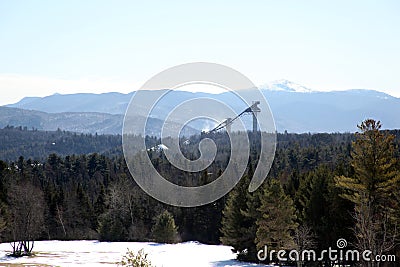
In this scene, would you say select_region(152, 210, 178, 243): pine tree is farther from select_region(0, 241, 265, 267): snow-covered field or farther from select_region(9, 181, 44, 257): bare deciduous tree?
select_region(9, 181, 44, 257): bare deciduous tree

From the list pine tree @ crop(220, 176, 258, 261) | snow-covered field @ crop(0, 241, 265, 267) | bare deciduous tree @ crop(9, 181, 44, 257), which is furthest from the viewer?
bare deciduous tree @ crop(9, 181, 44, 257)

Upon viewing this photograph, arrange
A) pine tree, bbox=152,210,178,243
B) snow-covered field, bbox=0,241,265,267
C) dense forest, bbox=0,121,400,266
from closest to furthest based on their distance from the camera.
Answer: dense forest, bbox=0,121,400,266
snow-covered field, bbox=0,241,265,267
pine tree, bbox=152,210,178,243

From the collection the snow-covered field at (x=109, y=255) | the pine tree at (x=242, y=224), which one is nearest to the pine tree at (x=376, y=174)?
the pine tree at (x=242, y=224)

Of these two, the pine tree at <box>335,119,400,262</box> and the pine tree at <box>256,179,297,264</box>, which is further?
the pine tree at <box>256,179,297,264</box>

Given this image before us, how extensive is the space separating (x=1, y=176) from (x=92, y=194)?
19.7m

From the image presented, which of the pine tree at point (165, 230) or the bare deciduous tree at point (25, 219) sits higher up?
the bare deciduous tree at point (25, 219)

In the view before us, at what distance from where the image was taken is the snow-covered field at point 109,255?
38.6m

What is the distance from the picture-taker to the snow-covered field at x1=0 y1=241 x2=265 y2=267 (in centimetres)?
3862

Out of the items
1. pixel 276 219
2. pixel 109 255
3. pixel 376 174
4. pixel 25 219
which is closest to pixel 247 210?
pixel 276 219

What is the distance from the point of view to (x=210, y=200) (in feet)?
189

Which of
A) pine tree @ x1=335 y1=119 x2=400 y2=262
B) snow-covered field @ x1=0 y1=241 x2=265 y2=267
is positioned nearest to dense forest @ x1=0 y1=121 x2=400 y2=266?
pine tree @ x1=335 y1=119 x2=400 y2=262

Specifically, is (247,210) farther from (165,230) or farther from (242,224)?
(165,230)

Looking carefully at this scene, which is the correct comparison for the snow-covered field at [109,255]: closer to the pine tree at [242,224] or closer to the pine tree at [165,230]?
the pine tree at [242,224]

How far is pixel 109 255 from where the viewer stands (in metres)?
44.4
